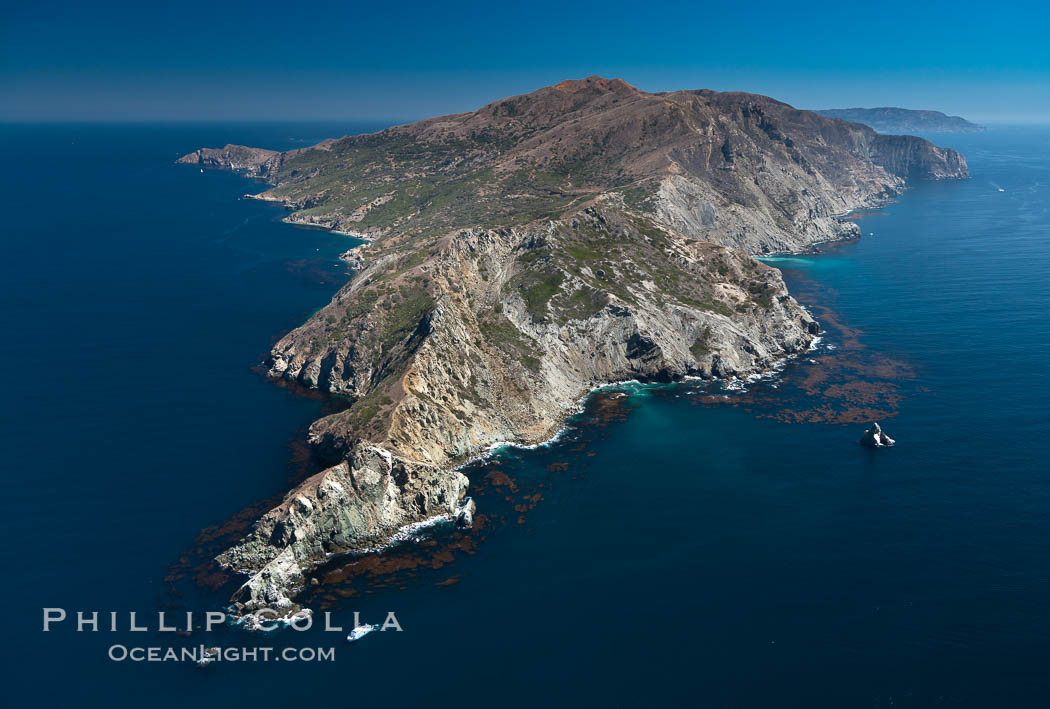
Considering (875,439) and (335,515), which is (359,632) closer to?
(335,515)

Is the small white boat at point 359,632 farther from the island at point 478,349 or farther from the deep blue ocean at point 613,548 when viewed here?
the island at point 478,349

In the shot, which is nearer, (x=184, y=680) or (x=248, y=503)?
(x=184, y=680)

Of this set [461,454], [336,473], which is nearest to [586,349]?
[461,454]

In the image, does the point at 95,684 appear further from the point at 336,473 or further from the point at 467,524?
the point at 467,524

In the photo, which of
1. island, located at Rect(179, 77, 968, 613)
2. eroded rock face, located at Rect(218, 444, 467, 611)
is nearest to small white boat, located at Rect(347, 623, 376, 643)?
island, located at Rect(179, 77, 968, 613)

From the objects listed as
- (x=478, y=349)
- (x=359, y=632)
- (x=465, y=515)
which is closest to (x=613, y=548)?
(x=465, y=515)
